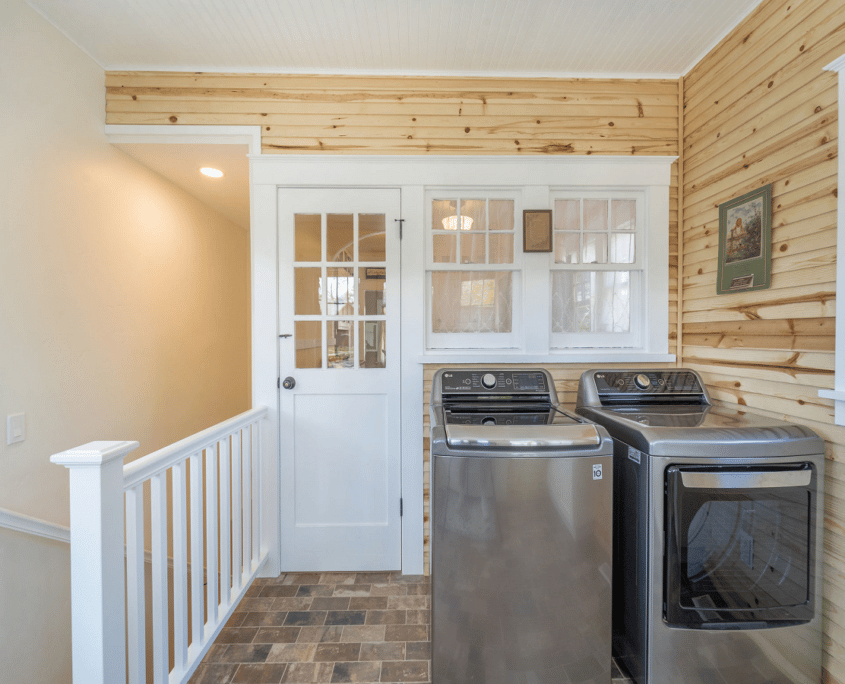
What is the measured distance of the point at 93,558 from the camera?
111 centimetres

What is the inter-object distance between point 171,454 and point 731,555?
2.04 meters

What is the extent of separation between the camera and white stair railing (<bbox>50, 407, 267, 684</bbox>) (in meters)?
1.11

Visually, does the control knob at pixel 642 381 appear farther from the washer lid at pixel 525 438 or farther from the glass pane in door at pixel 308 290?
the glass pane in door at pixel 308 290

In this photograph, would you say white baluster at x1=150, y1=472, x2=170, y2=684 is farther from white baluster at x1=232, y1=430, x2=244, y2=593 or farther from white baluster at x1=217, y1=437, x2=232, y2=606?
white baluster at x1=232, y1=430, x2=244, y2=593

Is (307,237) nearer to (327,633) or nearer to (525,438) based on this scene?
(525,438)

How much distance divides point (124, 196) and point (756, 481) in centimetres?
347

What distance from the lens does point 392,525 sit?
7.84 ft

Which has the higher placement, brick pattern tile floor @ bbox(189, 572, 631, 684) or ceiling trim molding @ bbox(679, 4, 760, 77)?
ceiling trim molding @ bbox(679, 4, 760, 77)

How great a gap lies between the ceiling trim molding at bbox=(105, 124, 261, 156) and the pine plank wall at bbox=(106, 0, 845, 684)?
0.05m

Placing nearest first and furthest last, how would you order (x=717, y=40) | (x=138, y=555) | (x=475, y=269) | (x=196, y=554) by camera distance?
(x=138, y=555), (x=196, y=554), (x=717, y=40), (x=475, y=269)

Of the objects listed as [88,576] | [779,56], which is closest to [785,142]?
[779,56]

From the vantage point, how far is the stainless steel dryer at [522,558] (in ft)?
4.89

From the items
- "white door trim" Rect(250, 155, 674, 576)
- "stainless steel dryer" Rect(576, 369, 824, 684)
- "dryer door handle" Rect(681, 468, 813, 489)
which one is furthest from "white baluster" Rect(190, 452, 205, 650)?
"dryer door handle" Rect(681, 468, 813, 489)

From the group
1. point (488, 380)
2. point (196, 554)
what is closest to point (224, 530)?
point (196, 554)
